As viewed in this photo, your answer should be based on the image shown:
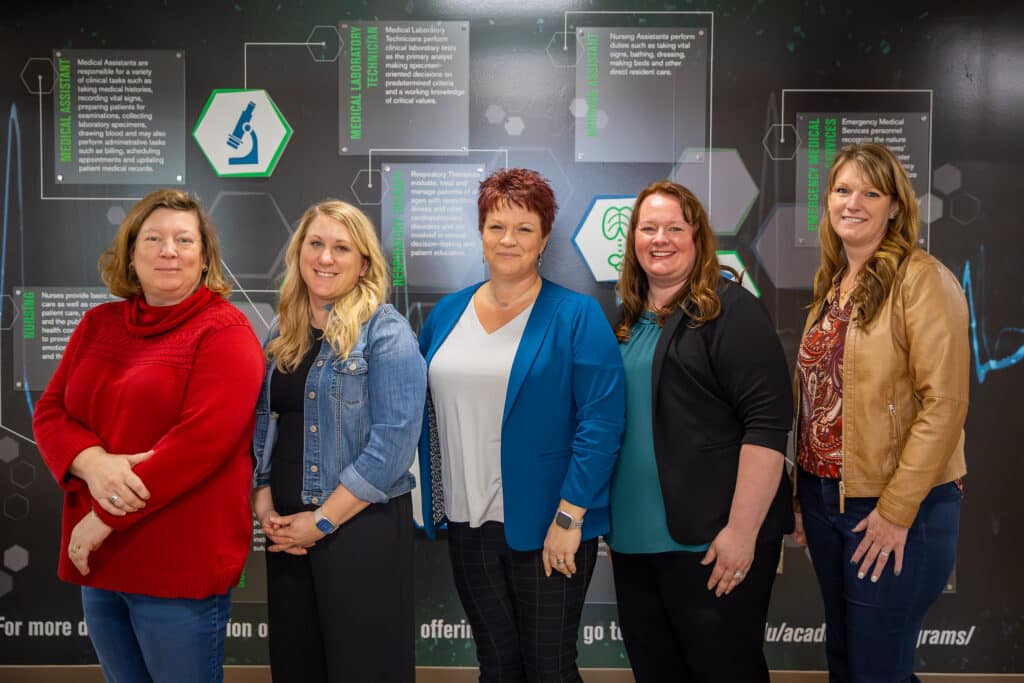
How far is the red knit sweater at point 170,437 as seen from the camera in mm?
1526

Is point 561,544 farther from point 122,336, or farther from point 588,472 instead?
point 122,336

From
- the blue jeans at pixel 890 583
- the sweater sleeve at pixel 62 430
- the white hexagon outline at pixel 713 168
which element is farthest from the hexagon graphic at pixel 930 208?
the sweater sleeve at pixel 62 430

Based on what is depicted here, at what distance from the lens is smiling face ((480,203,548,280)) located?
5.56ft

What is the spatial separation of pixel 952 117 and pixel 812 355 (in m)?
1.37

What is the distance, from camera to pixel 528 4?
249 cm

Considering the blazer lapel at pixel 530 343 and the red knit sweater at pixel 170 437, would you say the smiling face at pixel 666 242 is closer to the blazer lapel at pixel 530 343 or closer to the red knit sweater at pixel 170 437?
the blazer lapel at pixel 530 343

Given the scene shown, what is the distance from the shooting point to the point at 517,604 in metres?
1.71

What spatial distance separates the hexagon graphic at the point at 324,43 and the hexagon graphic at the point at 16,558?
2068 millimetres

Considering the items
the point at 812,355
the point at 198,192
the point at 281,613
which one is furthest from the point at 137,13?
the point at 812,355

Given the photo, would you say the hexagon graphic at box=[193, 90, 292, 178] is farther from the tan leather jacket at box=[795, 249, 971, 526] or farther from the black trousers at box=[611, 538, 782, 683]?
the tan leather jacket at box=[795, 249, 971, 526]

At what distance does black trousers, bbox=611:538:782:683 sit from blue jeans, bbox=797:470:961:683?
17 centimetres

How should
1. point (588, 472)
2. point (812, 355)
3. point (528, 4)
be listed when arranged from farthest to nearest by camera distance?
point (528, 4)
point (812, 355)
point (588, 472)

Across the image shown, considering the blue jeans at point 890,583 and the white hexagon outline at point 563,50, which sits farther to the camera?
the white hexagon outline at point 563,50

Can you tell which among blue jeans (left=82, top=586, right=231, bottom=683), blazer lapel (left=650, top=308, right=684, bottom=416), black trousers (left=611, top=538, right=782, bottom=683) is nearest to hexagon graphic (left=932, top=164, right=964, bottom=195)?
blazer lapel (left=650, top=308, right=684, bottom=416)
